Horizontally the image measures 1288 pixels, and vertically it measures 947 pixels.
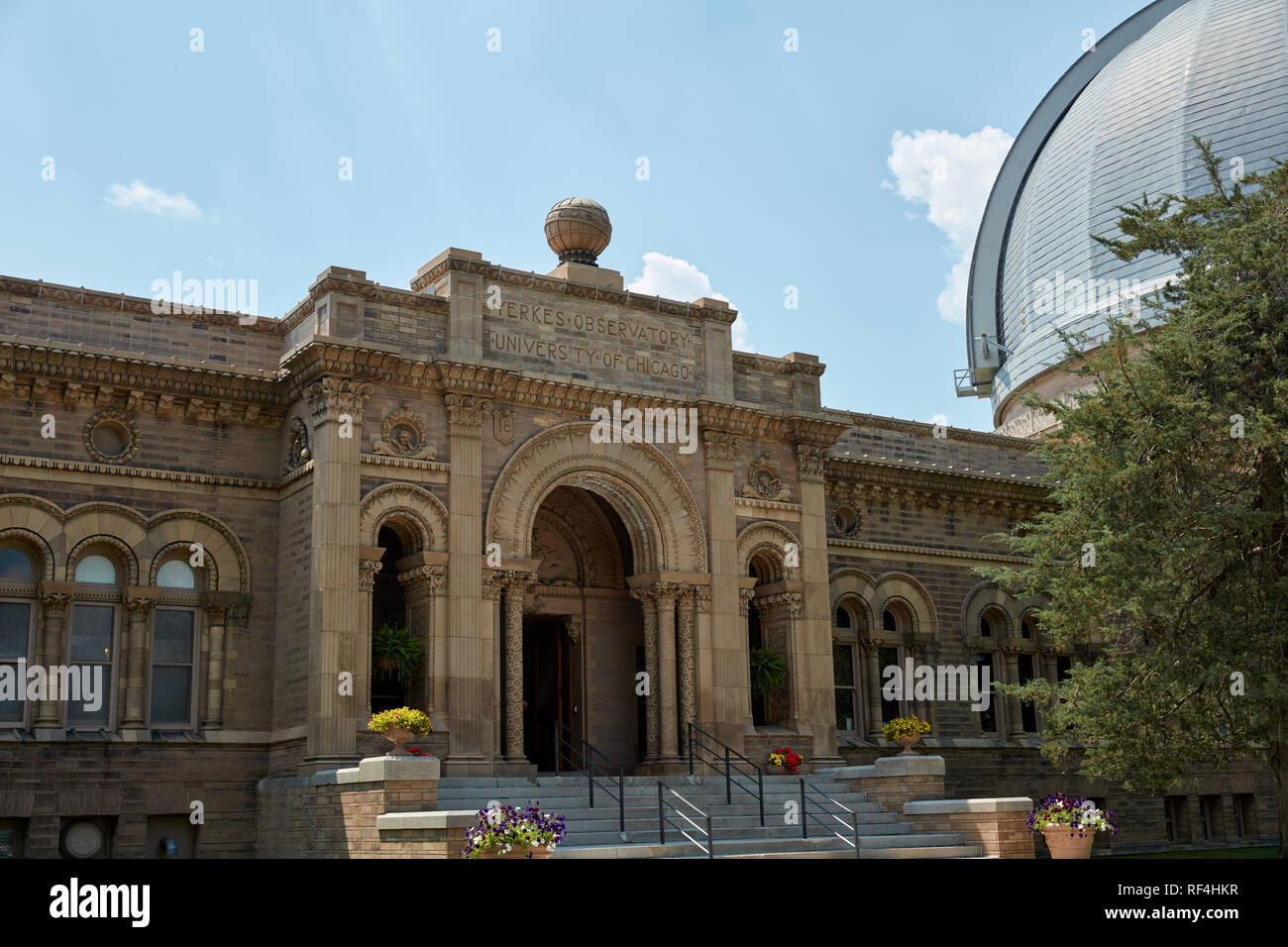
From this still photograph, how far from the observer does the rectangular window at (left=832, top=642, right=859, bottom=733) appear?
29.1 metres

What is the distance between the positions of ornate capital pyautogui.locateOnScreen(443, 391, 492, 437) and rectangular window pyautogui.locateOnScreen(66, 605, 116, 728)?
6130 mm

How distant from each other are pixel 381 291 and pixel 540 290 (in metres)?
2.97

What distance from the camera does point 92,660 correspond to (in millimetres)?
21734

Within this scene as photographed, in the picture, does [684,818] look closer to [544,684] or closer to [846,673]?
[544,684]

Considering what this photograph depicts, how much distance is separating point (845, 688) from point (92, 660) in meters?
14.9

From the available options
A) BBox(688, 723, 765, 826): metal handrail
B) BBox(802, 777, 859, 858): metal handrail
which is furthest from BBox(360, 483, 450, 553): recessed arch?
BBox(802, 777, 859, 858): metal handrail

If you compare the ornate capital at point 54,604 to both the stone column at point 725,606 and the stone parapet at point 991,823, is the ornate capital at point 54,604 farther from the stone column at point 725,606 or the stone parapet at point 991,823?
the stone parapet at point 991,823

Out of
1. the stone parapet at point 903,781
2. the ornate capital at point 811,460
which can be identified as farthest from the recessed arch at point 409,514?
the stone parapet at point 903,781

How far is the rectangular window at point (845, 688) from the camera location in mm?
29094

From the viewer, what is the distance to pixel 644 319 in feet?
83.5

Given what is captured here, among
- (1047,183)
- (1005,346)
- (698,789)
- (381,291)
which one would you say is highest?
(1047,183)

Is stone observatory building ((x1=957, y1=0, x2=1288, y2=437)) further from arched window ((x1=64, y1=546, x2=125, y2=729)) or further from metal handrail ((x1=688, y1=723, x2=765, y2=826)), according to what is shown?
arched window ((x1=64, y1=546, x2=125, y2=729))

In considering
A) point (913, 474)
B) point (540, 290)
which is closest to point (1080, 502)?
point (913, 474)
